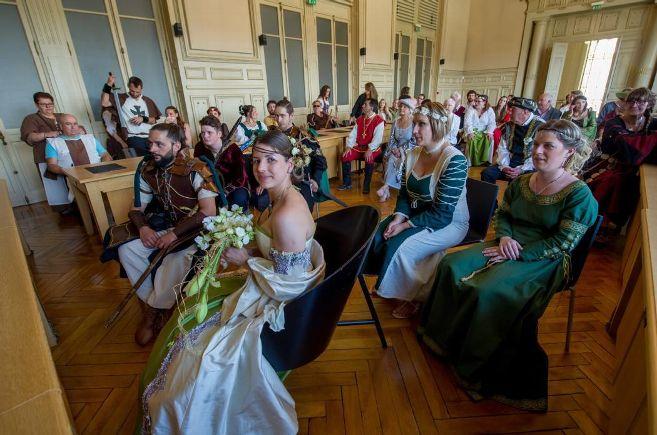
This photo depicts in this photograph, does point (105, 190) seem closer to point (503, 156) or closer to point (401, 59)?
point (503, 156)

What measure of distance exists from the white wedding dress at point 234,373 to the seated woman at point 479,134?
18.5 ft

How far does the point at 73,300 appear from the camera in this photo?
2301mm

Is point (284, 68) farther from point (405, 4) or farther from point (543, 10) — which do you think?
point (543, 10)

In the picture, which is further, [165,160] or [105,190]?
[105,190]

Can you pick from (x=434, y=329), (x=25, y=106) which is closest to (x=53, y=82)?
(x=25, y=106)

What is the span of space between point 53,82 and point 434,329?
556cm

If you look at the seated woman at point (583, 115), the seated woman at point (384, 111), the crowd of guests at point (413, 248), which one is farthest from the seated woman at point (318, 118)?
the seated woman at point (583, 115)

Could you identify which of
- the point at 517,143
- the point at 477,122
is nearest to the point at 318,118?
the point at 477,122

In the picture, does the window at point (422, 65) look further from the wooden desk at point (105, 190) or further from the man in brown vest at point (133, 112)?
the wooden desk at point (105, 190)

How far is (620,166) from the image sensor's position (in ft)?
9.07

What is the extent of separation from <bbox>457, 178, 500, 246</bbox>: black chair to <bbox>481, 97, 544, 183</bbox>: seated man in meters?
1.31

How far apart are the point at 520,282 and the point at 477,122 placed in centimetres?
543

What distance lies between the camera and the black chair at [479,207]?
1.92 metres

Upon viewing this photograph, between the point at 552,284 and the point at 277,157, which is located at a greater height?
the point at 277,157
